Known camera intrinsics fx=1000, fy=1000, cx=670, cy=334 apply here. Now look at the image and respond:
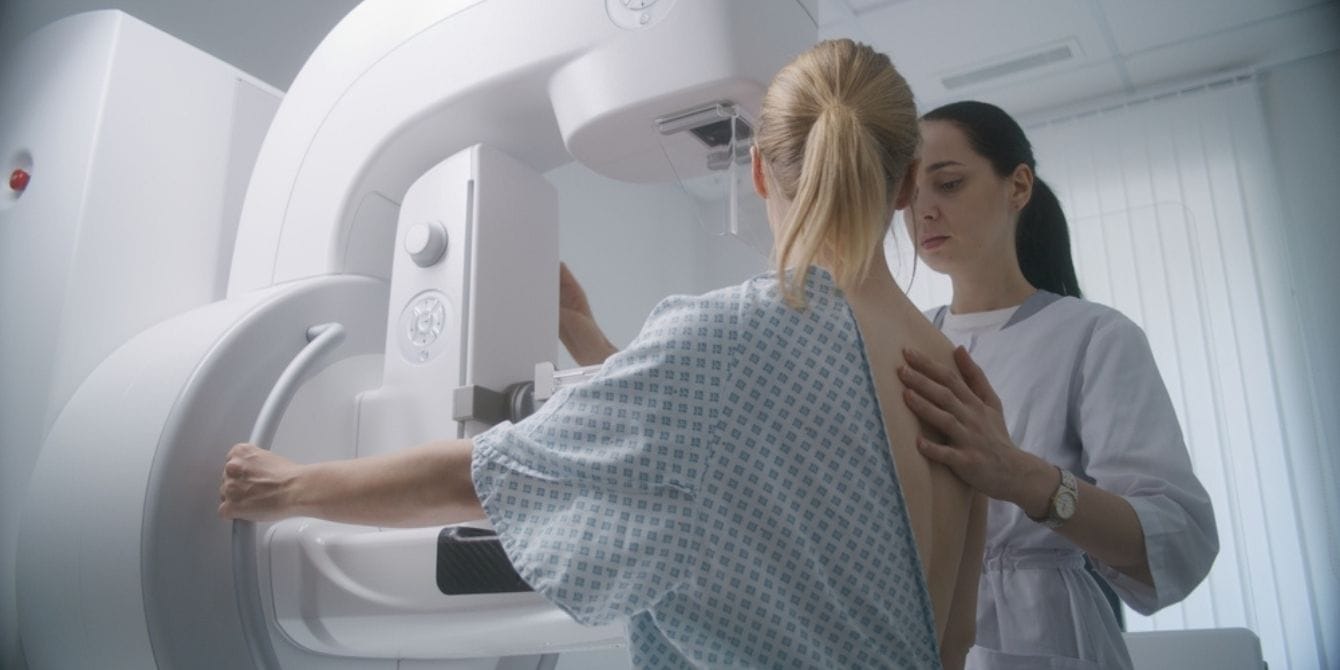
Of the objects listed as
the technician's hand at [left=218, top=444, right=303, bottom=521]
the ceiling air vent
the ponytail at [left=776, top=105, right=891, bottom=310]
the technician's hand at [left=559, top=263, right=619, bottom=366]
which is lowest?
the technician's hand at [left=218, top=444, right=303, bottom=521]

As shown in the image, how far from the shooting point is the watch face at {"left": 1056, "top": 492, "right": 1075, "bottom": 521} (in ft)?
3.00

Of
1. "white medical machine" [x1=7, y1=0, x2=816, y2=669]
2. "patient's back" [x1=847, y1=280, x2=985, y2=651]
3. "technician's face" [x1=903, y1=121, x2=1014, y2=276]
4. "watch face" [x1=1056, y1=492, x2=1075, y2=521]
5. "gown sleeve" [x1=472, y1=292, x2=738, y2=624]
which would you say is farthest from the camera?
"technician's face" [x1=903, y1=121, x2=1014, y2=276]

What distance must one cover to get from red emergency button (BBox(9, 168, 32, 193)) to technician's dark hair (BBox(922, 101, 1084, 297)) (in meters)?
1.20

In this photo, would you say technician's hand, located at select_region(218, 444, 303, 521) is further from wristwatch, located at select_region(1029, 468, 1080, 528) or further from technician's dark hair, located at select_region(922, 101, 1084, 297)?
technician's dark hair, located at select_region(922, 101, 1084, 297)

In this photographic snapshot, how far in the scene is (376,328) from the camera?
132 centimetres

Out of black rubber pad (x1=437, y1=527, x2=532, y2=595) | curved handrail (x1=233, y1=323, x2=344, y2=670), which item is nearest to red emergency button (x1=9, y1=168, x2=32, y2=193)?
curved handrail (x1=233, y1=323, x2=344, y2=670)

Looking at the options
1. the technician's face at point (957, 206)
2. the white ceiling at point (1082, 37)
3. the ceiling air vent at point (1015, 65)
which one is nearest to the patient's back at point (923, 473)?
the technician's face at point (957, 206)

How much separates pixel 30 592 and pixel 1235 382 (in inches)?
131

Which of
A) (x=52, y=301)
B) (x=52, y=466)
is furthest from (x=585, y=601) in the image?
(x=52, y=301)

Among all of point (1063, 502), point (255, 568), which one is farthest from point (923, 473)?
point (255, 568)

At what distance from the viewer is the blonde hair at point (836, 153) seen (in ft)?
2.62

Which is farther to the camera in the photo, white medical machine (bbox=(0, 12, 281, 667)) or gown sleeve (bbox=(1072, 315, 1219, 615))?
white medical machine (bbox=(0, 12, 281, 667))

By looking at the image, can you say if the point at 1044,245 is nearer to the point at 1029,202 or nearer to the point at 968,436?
the point at 1029,202

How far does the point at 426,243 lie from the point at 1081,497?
73 centimetres
